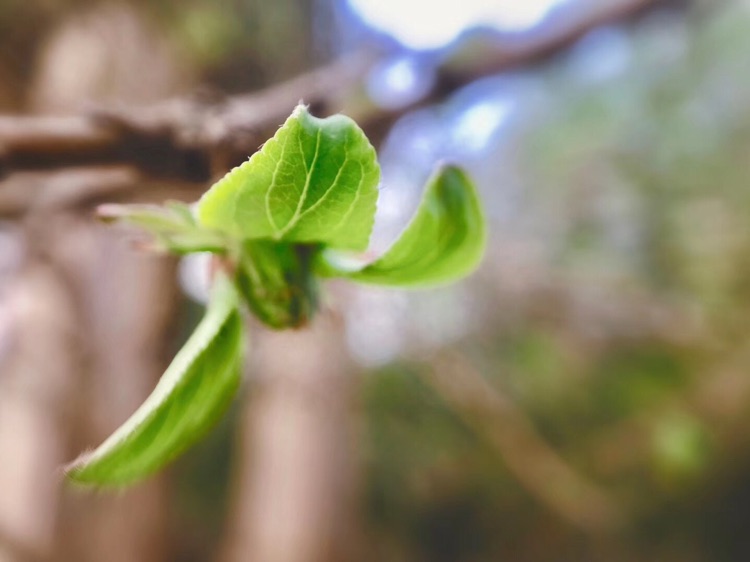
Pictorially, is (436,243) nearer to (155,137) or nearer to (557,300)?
(155,137)

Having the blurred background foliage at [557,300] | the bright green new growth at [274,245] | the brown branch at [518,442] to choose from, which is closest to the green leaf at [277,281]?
the bright green new growth at [274,245]

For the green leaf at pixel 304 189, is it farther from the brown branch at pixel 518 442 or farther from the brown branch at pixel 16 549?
the brown branch at pixel 518 442

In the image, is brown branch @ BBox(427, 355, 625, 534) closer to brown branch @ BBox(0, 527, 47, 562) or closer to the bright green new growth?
brown branch @ BBox(0, 527, 47, 562)

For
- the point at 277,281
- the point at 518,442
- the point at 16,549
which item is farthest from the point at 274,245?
the point at 518,442

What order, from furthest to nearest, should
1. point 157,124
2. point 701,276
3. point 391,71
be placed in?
point 701,276, point 391,71, point 157,124

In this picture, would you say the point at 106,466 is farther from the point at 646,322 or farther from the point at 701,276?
the point at 701,276

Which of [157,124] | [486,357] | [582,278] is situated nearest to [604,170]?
[582,278]
